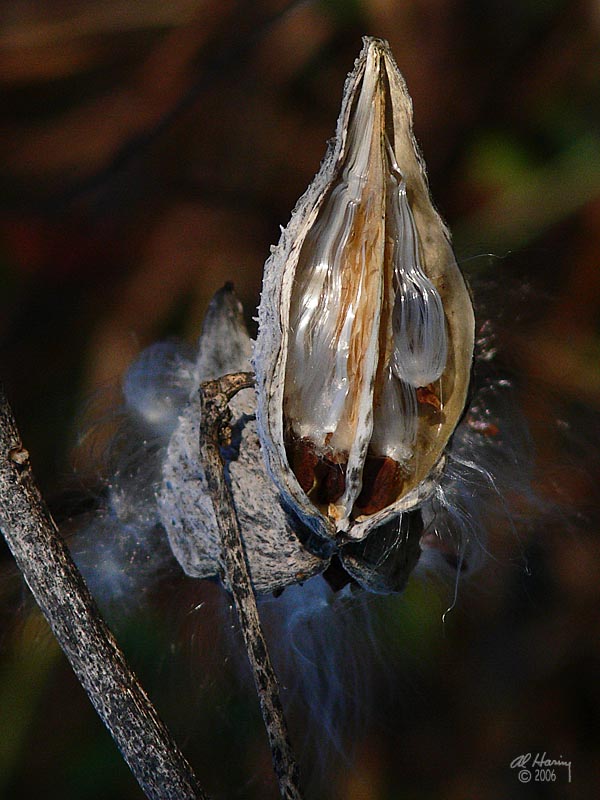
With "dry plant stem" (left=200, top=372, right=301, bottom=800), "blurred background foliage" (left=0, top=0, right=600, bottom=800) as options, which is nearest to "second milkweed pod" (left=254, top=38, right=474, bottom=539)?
"dry plant stem" (left=200, top=372, right=301, bottom=800)

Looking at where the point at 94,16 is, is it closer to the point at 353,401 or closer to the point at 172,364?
the point at 172,364

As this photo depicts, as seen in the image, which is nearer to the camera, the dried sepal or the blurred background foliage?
the dried sepal

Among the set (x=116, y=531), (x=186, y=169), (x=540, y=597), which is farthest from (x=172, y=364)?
(x=540, y=597)

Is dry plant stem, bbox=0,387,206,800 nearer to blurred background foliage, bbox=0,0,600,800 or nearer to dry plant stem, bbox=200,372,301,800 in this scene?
dry plant stem, bbox=200,372,301,800

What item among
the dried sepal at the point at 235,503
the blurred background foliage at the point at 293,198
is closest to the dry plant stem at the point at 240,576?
the dried sepal at the point at 235,503

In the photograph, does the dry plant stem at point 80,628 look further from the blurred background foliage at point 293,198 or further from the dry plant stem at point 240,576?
the blurred background foliage at point 293,198

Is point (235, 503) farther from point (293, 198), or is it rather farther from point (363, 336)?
point (293, 198)
